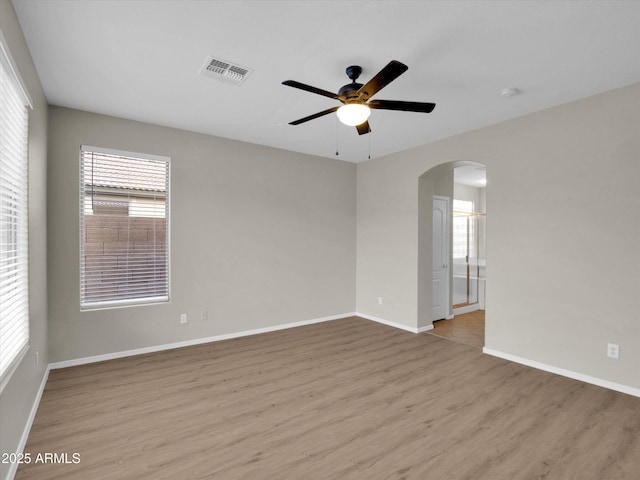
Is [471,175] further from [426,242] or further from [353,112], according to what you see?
[353,112]

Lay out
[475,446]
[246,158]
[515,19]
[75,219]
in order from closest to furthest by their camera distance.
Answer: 1. [515,19]
2. [475,446]
3. [75,219]
4. [246,158]

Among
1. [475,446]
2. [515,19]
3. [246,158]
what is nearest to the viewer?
[515,19]

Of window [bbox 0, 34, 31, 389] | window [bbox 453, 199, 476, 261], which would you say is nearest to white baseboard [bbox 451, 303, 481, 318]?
window [bbox 453, 199, 476, 261]

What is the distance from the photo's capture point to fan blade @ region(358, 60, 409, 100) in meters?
1.99

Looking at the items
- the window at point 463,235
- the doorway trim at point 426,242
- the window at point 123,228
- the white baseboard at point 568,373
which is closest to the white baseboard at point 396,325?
the doorway trim at point 426,242

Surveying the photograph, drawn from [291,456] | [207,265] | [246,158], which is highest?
[246,158]

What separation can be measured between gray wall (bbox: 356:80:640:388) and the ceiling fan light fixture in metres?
2.23

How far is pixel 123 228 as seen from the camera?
12.8 ft

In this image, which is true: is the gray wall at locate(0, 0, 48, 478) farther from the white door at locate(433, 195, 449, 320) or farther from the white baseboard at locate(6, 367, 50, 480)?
the white door at locate(433, 195, 449, 320)

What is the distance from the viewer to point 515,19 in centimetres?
210

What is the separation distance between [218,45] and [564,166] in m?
3.43

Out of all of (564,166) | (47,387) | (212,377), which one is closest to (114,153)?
(47,387)

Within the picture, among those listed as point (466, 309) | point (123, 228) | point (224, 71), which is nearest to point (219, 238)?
point (123, 228)

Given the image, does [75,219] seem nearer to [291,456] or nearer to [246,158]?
[246,158]
